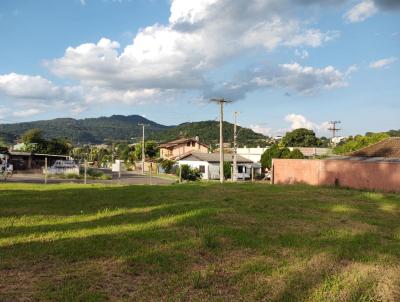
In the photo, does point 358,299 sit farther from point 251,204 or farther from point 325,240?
point 251,204

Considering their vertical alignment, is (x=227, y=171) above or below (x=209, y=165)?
below

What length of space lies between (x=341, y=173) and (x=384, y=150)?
955 centimetres

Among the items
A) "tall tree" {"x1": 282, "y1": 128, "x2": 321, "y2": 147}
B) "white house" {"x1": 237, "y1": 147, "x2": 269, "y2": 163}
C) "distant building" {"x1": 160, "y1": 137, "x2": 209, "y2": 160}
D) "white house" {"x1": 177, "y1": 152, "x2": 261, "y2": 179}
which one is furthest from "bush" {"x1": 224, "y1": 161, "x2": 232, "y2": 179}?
"tall tree" {"x1": 282, "y1": 128, "x2": 321, "y2": 147}

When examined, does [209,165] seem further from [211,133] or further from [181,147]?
[211,133]

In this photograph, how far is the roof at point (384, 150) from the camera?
1324 inches

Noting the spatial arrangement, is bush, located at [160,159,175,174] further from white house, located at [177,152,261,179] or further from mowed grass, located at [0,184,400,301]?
mowed grass, located at [0,184,400,301]

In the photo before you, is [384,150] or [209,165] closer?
[384,150]

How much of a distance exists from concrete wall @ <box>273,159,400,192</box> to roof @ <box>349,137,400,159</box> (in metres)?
7.41

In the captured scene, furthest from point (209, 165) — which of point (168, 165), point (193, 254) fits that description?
point (193, 254)

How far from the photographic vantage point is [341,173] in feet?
90.4

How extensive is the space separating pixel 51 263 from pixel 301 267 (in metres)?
4.01

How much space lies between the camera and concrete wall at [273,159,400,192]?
24.5 meters

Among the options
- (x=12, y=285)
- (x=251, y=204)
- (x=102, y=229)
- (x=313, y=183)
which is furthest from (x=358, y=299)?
(x=313, y=183)

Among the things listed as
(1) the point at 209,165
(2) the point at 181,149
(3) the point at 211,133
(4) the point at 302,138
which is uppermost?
(3) the point at 211,133
